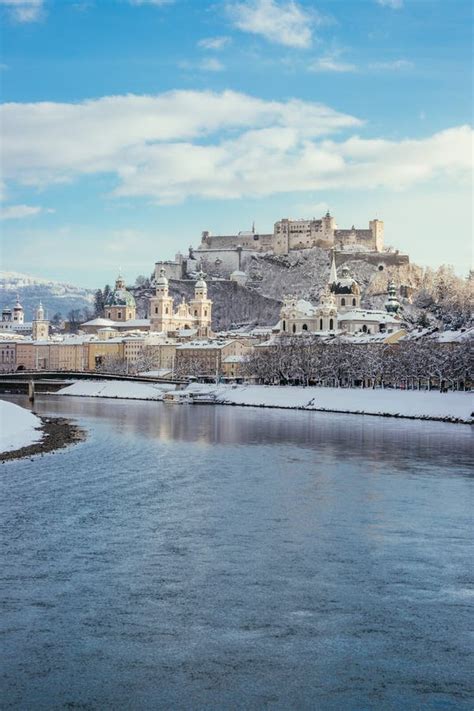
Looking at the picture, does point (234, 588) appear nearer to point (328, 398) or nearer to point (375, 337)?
point (328, 398)

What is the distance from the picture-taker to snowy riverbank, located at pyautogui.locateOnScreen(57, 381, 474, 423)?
156 ft

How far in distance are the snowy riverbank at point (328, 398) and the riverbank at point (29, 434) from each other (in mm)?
16520

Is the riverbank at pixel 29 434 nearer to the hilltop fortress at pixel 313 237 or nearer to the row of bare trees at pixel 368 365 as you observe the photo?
the row of bare trees at pixel 368 365

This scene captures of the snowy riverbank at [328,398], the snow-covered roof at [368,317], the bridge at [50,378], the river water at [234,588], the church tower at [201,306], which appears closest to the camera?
the river water at [234,588]

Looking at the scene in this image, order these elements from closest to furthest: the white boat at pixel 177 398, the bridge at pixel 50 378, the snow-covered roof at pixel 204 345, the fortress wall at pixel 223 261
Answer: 1. the white boat at pixel 177 398
2. the bridge at pixel 50 378
3. the snow-covered roof at pixel 204 345
4. the fortress wall at pixel 223 261

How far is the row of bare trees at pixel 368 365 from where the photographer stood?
5709 cm

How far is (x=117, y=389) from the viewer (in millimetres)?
76500

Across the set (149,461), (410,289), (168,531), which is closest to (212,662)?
(168,531)

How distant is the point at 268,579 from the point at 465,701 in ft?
13.3

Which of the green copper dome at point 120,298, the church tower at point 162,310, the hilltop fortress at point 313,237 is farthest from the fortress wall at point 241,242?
the church tower at point 162,310

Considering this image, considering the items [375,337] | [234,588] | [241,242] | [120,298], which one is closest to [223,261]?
[241,242]

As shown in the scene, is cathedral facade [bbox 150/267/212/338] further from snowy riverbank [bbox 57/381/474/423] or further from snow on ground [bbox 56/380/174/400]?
snowy riverbank [bbox 57/381/474/423]

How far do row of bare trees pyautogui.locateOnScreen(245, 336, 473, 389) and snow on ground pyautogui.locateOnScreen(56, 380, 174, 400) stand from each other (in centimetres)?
767

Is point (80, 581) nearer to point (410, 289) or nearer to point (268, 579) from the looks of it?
point (268, 579)
